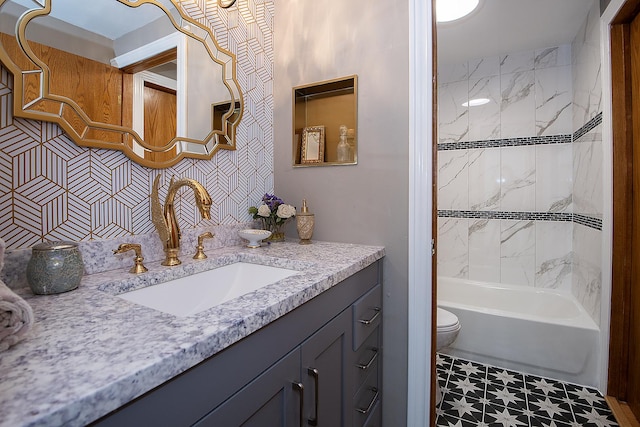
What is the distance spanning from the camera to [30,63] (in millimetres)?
795

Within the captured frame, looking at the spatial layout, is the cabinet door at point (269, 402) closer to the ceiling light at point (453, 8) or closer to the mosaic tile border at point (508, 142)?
the ceiling light at point (453, 8)

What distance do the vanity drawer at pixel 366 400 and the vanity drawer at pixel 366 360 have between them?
1.1 inches

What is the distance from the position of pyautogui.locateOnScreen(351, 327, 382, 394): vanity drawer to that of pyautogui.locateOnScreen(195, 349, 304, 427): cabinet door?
39cm

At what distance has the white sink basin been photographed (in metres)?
0.90

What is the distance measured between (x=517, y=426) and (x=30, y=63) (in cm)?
240

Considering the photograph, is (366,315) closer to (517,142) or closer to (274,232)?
(274,232)

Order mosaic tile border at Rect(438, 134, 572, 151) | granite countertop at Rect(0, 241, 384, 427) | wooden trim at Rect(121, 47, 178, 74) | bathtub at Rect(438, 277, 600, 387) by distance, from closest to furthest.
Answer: granite countertop at Rect(0, 241, 384, 427) → wooden trim at Rect(121, 47, 178, 74) → bathtub at Rect(438, 277, 600, 387) → mosaic tile border at Rect(438, 134, 572, 151)

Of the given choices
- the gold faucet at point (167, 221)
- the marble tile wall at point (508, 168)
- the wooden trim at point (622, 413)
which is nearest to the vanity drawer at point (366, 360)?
the gold faucet at point (167, 221)

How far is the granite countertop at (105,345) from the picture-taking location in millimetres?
348

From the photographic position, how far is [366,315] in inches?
46.8

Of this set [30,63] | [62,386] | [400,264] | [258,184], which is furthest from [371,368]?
[30,63]

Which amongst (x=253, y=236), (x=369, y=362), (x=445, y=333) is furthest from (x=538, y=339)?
(x=253, y=236)

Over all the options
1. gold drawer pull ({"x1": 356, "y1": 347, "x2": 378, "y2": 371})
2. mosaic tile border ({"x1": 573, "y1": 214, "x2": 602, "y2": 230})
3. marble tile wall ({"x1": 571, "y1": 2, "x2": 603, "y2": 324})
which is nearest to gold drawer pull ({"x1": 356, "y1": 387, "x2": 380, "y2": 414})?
gold drawer pull ({"x1": 356, "y1": 347, "x2": 378, "y2": 371})

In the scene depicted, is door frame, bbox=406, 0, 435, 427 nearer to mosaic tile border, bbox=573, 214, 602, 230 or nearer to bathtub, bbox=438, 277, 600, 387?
bathtub, bbox=438, 277, 600, 387
